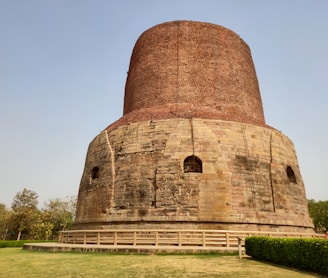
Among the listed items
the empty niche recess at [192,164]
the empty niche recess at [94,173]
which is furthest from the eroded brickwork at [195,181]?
the empty niche recess at [94,173]

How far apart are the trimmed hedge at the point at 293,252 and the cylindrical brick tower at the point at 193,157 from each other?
12.8 feet

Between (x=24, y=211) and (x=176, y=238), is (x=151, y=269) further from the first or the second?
(x=24, y=211)

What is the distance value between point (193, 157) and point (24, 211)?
2439 centimetres

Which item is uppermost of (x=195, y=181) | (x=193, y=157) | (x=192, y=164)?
(x=193, y=157)

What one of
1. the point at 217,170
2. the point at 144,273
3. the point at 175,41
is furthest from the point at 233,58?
the point at 144,273

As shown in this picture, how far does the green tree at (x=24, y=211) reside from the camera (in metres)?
31.0

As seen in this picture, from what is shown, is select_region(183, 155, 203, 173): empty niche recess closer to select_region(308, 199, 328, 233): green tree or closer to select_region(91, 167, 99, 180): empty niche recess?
select_region(91, 167, 99, 180): empty niche recess

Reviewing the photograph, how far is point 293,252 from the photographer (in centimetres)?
736

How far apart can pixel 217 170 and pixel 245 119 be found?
13.5 feet

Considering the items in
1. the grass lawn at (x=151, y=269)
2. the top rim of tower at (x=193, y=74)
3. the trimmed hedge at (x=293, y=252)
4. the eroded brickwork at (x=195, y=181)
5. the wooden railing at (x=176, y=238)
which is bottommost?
the grass lawn at (x=151, y=269)

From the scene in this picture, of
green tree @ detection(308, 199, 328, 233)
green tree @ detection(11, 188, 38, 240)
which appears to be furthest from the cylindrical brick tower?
green tree @ detection(308, 199, 328, 233)

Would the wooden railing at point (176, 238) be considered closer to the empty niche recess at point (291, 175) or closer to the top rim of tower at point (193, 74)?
the empty niche recess at point (291, 175)

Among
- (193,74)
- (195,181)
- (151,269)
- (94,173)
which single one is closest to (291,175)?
(195,181)

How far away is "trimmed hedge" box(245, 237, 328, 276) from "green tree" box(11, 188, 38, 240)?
28108 mm
